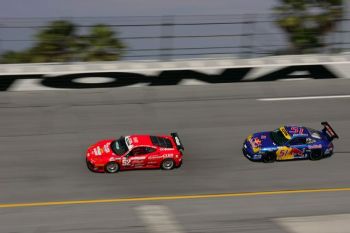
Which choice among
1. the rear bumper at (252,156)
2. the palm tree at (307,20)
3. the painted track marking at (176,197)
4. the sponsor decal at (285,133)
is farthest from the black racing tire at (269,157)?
the palm tree at (307,20)

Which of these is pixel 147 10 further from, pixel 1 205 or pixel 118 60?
pixel 1 205

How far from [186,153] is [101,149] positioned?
307cm

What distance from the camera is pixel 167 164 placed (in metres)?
19.5

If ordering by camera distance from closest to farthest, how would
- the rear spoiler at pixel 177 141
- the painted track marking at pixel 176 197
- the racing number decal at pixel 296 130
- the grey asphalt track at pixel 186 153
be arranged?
1. the grey asphalt track at pixel 186 153
2. the painted track marking at pixel 176 197
3. the rear spoiler at pixel 177 141
4. the racing number decal at pixel 296 130

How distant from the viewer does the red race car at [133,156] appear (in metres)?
19.2

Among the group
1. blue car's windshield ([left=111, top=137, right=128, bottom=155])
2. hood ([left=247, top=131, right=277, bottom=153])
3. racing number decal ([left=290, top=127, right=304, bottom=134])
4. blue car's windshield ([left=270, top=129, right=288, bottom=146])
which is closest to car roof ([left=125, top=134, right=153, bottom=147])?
blue car's windshield ([left=111, top=137, right=128, bottom=155])

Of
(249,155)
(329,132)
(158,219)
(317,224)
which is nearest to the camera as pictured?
(317,224)

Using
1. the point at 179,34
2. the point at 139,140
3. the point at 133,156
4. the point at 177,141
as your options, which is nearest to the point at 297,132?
the point at 177,141

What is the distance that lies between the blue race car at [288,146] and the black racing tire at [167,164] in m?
2.70

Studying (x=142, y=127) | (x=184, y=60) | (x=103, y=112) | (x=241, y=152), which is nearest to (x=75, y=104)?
(x=103, y=112)

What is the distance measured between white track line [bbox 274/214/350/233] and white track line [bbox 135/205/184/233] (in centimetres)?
282

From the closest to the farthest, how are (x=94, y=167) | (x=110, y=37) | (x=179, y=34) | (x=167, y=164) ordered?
(x=94, y=167) < (x=167, y=164) < (x=179, y=34) < (x=110, y=37)

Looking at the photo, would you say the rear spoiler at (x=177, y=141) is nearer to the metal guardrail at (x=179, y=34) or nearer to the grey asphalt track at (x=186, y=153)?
the grey asphalt track at (x=186, y=153)

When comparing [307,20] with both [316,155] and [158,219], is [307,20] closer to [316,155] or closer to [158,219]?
[316,155]
